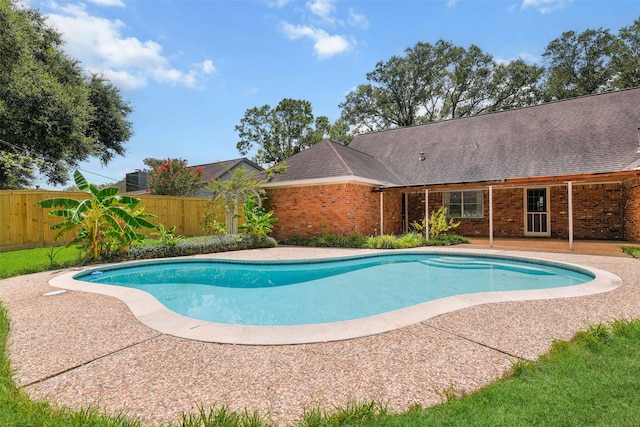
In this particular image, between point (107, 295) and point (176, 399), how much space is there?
4139 millimetres

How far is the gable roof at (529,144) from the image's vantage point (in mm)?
13469

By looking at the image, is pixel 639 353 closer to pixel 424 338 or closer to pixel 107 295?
pixel 424 338

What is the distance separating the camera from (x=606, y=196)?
45.4 ft

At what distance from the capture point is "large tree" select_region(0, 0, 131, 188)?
44.0 feet

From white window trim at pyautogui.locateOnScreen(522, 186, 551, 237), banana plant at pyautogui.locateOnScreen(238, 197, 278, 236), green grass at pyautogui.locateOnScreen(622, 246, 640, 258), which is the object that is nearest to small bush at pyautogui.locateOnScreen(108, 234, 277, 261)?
banana plant at pyautogui.locateOnScreen(238, 197, 278, 236)

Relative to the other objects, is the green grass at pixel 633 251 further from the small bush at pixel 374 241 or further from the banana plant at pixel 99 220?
the banana plant at pixel 99 220

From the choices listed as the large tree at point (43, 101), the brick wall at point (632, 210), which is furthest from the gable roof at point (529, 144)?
the large tree at point (43, 101)

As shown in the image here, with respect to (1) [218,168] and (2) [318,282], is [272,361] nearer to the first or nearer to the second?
(2) [318,282]

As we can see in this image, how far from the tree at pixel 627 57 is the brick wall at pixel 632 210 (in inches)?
711

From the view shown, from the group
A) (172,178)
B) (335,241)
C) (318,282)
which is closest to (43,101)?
(172,178)

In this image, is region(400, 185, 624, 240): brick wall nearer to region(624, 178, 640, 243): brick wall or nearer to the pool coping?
region(624, 178, 640, 243): brick wall

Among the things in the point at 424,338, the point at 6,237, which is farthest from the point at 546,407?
the point at 6,237

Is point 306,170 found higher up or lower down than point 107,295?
higher up

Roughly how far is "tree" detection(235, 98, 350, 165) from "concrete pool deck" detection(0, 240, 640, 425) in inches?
1211
